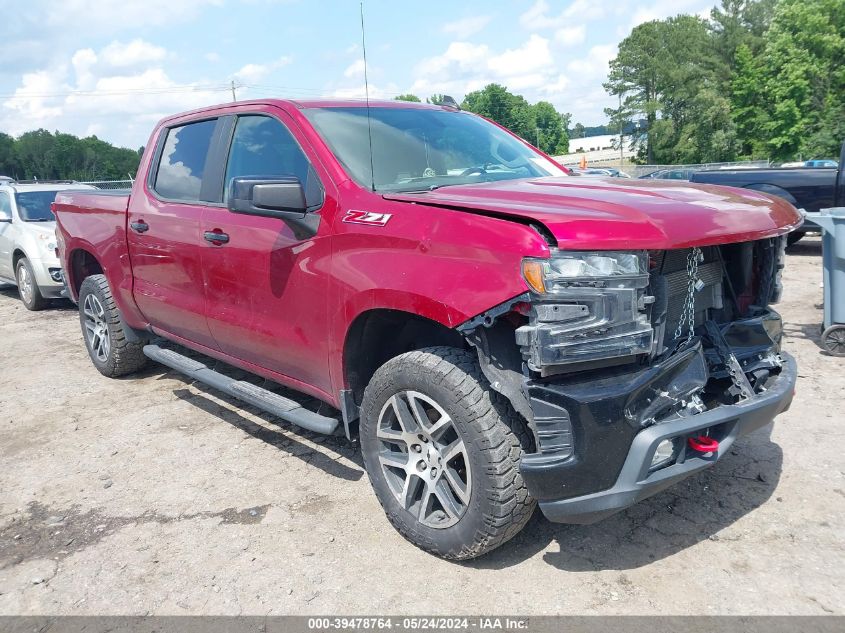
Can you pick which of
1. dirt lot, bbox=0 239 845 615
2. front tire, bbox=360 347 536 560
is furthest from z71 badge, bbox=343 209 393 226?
dirt lot, bbox=0 239 845 615

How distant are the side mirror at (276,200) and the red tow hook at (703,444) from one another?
192 cm

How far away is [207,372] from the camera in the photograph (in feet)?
14.5

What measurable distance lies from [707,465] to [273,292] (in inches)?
88.0

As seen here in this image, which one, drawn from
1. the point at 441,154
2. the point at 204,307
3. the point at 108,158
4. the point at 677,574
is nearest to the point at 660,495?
the point at 677,574

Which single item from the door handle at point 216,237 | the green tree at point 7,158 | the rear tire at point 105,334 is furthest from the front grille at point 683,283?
the green tree at point 7,158

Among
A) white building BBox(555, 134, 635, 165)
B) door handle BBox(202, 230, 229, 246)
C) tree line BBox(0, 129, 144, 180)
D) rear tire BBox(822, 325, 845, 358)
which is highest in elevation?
tree line BBox(0, 129, 144, 180)

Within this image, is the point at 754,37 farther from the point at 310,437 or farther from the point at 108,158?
the point at 108,158

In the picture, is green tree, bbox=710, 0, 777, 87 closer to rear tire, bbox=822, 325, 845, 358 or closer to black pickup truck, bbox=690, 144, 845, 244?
black pickup truck, bbox=690, 144, 845, 244

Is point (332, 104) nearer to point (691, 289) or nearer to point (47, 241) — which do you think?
point (691, 289)

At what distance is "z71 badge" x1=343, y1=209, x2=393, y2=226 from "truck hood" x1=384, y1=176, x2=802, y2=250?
108mm

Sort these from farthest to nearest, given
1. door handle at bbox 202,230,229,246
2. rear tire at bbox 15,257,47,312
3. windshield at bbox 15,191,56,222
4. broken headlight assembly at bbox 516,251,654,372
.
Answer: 1. windshield at bbox 15,191,56,222
2. rear tire at bbox 15,257,47,312
3. door handle at bbox 202,230,229,246
4. broken headlight assembly at bbox 516,251,654,372

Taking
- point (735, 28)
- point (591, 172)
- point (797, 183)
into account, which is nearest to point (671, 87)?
point (735, 28)

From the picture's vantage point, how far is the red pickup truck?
243cm

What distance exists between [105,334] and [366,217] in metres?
3.74
